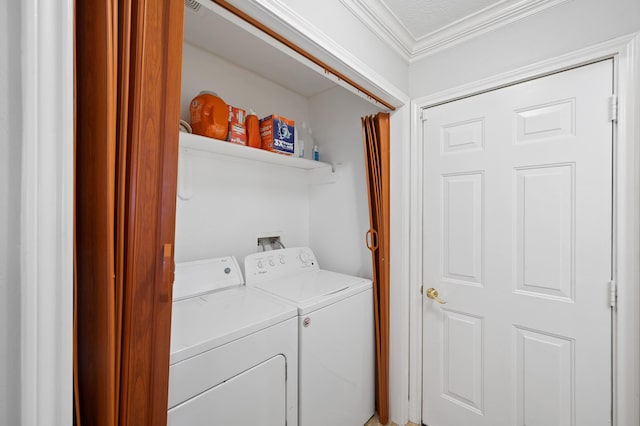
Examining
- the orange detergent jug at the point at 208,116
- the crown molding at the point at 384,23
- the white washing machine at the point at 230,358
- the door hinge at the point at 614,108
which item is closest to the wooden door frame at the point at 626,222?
the door hinge at the point at 614,108

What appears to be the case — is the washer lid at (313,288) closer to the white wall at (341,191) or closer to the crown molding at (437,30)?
the white wall at (341,191)

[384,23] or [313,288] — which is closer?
[384,23]

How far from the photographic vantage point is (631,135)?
113 centimetres

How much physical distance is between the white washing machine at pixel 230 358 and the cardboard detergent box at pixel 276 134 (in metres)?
0.96

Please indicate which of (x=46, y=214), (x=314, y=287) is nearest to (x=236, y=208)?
(x=314, y=287)

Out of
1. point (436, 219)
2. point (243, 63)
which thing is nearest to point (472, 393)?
point (436, 219)

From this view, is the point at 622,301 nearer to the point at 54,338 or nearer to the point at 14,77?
the point at 54,338

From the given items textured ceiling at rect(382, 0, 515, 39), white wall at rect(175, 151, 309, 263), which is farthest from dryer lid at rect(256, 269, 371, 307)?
textured ceiling at rect(382, 0, 515, 39)

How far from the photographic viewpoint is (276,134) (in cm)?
183

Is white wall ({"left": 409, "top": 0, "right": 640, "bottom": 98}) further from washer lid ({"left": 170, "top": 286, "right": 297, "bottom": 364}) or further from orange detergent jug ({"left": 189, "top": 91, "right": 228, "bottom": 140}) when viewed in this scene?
washer lid ({"left": 170, "top": 286, "right": 297, "bottom": 364})

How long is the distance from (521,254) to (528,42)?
114 centimetres

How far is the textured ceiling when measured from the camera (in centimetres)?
139

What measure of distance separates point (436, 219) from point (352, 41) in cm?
117

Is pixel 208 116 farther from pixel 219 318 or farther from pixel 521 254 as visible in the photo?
pixel 521 254
